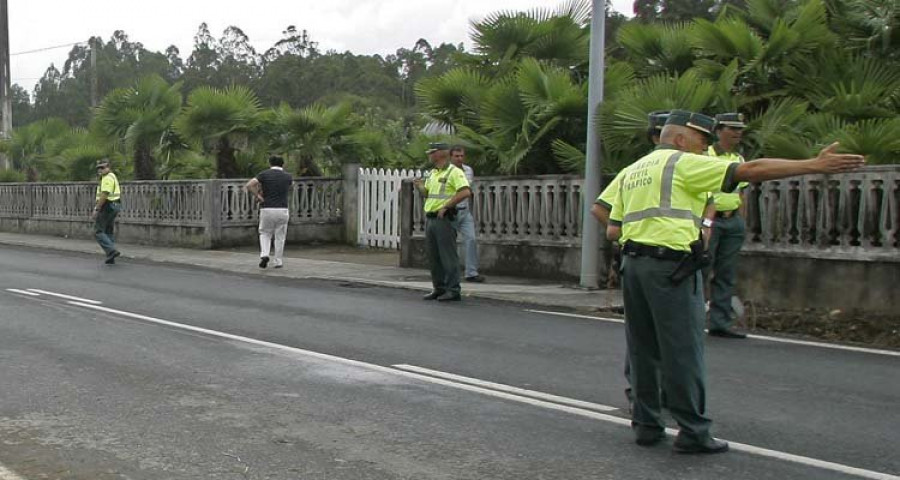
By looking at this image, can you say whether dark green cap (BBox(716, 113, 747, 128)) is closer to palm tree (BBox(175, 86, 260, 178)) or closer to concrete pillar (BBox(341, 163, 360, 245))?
concrete pillar (BBox(341, 163, 360, 245))

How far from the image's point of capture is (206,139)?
2322cm

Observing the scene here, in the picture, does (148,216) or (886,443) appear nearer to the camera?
(886,443)

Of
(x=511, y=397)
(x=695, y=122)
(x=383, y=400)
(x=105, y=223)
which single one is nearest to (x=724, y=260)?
(x=511, y=397)

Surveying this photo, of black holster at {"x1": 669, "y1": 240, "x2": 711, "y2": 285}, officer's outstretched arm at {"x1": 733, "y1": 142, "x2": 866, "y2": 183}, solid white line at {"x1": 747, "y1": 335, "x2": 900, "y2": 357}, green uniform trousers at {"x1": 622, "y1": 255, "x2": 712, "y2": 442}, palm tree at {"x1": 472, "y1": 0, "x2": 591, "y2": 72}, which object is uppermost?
palm tree at {"x1": 472, "y1": 0, "x2": 591, "y2": 72}

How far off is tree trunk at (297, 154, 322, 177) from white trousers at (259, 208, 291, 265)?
5.42 meters

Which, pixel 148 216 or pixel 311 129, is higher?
pixel 311 129

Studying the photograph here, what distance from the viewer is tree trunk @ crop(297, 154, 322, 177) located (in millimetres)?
22531

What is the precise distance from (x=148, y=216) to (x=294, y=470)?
19485 mm

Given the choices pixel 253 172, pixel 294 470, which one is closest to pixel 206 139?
pixel 253 172

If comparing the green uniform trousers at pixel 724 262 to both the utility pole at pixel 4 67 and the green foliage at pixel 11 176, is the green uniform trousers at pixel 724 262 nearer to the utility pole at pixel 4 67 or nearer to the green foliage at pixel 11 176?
the green foliage at pixel 11 176

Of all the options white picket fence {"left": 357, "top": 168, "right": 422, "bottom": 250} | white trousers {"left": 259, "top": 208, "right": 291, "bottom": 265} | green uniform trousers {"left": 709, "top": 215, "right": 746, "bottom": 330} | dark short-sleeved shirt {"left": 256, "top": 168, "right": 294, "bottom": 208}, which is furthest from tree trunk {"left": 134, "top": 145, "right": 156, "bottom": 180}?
green uniform trousers {"left": 709, "top": 215, "right": 746, "bottom": 330}

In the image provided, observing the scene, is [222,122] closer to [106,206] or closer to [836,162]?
[106,206]

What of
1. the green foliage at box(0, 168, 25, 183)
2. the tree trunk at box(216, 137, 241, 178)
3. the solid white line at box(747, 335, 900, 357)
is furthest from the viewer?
the green foliage at box(0, 168, 25, 183)

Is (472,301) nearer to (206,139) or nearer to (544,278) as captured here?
(544,278)
